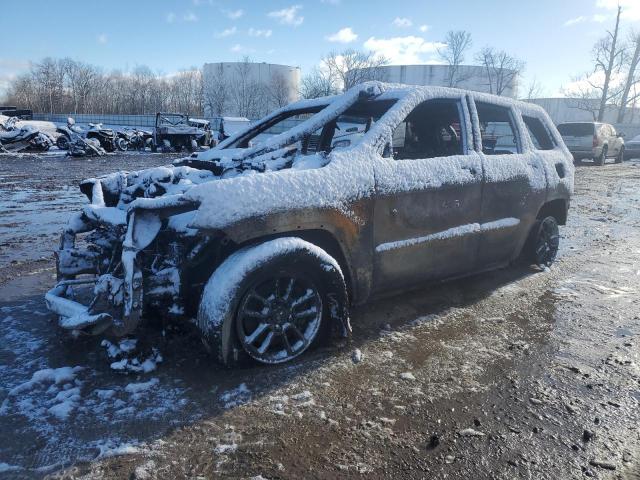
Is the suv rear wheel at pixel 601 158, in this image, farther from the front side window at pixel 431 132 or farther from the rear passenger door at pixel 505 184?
the front side window at pixel 431 132

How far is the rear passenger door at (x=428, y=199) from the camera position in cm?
325

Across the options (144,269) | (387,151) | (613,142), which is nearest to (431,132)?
(387,151)

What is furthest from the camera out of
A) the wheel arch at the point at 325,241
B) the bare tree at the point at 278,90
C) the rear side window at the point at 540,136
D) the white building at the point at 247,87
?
the white building at the point at 247,87

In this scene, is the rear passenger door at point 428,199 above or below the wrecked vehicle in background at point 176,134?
below

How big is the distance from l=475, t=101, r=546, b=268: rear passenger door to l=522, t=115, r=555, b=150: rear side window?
0.54m

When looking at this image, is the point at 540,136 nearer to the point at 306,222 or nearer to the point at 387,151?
the point at 387,151

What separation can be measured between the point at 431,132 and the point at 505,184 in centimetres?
77

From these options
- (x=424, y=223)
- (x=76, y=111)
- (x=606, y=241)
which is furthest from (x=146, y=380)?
(x=76, y=111)

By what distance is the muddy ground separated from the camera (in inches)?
82.4

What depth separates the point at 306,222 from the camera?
9.36 ft

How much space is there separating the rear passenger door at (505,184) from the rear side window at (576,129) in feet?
55.4

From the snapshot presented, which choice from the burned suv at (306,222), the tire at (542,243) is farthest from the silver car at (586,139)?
the burned suv at (306,222)

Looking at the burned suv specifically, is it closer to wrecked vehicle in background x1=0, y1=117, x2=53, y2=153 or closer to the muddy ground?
the muddy ground

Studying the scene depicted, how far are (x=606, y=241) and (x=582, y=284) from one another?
2.41m
